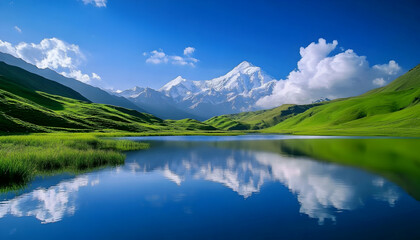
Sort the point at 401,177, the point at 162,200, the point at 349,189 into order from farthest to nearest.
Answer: the point at 401,177, the point at 349,189, the point at 162,200

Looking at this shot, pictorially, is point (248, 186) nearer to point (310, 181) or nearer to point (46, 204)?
point (310, 181)

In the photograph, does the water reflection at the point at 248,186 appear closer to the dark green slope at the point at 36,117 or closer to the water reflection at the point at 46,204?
the water reflection at the point at 46,204

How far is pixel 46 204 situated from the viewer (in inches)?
782

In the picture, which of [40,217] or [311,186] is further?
[311,186]

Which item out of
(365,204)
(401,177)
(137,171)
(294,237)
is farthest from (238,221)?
(401,177)

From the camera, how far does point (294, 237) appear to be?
1427cm

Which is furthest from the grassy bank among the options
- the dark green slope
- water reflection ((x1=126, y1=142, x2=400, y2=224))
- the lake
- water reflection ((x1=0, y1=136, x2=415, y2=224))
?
the dark green slope

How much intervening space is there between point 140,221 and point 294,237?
9.84 meters

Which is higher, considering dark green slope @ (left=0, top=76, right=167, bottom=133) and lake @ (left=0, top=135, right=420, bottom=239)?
dark green slope @ (left=0, top=76, right=167, bottom=133)

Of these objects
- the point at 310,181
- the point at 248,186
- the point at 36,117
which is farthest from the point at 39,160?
the point at 36,117

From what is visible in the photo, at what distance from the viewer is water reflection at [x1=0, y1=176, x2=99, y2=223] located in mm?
17602

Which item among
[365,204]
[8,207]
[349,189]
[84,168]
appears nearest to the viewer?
[8,207]

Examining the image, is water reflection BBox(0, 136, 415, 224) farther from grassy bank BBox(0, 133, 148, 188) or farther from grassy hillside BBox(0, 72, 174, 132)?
grassy hillside BBox(0, 72, 174, 132)

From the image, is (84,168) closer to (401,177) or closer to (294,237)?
(294,237)
